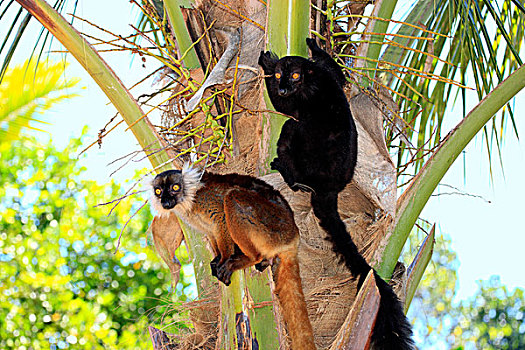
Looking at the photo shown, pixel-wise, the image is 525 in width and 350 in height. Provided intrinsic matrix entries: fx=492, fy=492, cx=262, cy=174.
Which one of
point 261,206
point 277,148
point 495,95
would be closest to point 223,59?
point 277,148

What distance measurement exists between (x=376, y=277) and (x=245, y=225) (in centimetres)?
75

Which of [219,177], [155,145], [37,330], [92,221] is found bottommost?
[37,330]

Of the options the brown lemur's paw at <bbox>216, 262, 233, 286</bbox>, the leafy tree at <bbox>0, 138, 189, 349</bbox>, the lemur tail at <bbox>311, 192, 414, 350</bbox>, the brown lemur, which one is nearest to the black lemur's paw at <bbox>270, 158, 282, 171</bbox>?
the brown lemur

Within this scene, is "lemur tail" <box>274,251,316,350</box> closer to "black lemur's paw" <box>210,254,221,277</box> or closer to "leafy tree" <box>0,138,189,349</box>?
"black lemur's paw" <box>210,254,221,277</box>

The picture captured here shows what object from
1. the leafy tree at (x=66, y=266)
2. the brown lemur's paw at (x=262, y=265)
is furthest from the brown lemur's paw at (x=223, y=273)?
the leafy tree at (x=66, y=266)

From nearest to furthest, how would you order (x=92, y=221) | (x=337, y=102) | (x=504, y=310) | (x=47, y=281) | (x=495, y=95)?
(x=495, y=95)
(x=337, y=102)
(x=47, y=281)
(x=92, y=221)
(x=504, y=310)

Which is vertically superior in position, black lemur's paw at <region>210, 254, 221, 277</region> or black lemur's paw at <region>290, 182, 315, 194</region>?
black lemur's paw at <region>290, 182, 315, 194</region>

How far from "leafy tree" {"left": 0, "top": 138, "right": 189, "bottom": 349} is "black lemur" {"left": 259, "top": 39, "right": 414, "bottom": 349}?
305 inches

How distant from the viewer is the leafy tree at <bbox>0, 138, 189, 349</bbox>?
9977 millimetres

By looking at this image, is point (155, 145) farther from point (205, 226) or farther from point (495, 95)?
point (495, 95)

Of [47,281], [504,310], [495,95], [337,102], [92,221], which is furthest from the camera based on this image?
[504,310]

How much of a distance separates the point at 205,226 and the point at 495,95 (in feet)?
5.81

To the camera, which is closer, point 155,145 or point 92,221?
point 155,145

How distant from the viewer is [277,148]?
2.59 m
